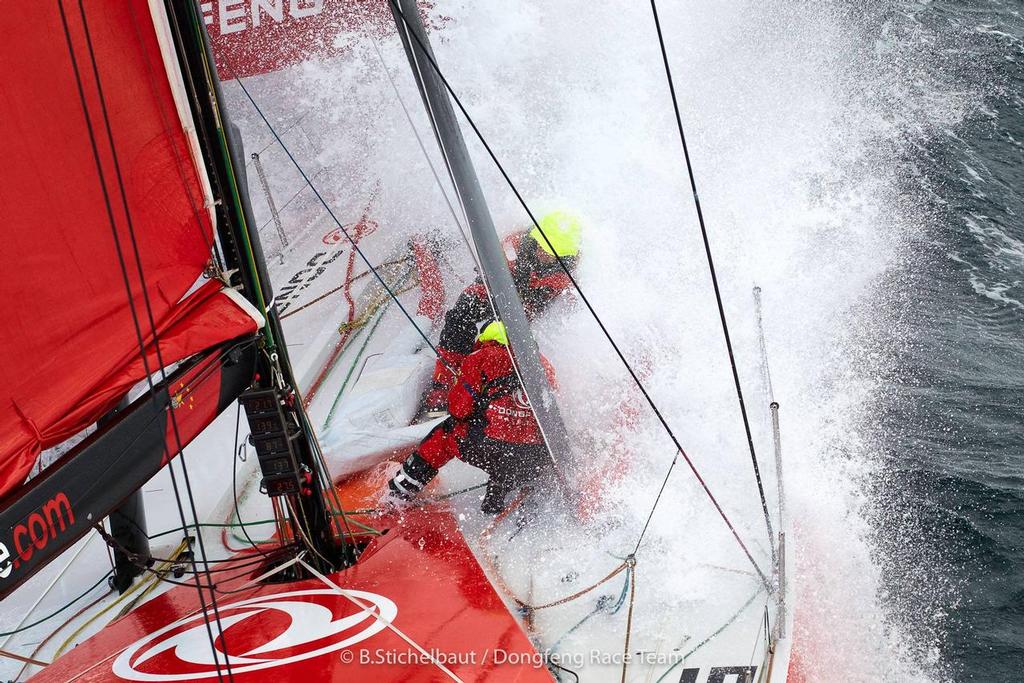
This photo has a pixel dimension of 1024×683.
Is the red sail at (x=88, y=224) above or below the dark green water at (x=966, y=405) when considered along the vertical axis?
above

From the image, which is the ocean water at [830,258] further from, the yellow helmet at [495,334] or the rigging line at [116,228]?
the rigging line at [116,228]

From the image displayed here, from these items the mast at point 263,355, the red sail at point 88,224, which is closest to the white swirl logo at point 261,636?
the mast at point 263,355

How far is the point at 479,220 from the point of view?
2818 mm

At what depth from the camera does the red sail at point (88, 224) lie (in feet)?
5.41

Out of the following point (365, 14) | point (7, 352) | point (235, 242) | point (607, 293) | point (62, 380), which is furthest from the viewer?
point (365, 14)

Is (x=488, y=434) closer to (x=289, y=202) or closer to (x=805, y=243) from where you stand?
(x=805, y=243)

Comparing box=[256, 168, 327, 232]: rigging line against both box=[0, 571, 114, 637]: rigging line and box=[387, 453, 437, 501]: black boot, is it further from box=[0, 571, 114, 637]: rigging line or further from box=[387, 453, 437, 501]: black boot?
box=[0, 571, 114, 637]: rigging line

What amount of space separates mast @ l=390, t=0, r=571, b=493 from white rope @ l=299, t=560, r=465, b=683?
31.7 inches

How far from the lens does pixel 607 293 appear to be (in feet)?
14.3

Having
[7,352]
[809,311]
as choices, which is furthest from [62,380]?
[809,311]

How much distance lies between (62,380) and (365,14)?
4.90m

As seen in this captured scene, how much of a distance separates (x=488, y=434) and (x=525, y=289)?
1271 millimetres

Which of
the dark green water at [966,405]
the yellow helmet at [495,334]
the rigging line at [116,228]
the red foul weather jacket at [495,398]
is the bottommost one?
the dark green water at [966,405]

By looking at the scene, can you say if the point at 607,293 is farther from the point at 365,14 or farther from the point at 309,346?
the point at 365,14
